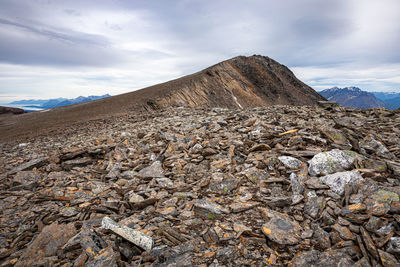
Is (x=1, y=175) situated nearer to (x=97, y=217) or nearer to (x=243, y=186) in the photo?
(x=97, y=217)

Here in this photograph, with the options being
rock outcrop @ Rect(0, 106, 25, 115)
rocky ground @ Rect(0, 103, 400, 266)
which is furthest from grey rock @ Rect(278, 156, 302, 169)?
rock outcrop @ Rect(0, 106, 25, 115)

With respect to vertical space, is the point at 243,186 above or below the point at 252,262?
above

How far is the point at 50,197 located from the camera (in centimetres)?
543

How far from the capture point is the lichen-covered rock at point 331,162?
16.2 feet

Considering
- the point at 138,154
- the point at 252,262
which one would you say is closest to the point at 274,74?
the point at 138,154

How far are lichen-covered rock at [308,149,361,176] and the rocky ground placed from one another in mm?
30

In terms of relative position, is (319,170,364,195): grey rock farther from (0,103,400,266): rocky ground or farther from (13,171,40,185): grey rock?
(13,171,40,185): grey rock

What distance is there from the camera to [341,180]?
4.45 m

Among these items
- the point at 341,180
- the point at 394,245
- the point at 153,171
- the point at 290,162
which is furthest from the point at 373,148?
the point at 153,171

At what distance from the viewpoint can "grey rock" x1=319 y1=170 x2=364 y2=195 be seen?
4.35m

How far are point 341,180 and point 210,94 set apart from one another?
92.4 feet

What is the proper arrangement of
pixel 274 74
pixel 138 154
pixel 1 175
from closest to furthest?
pixel 1 175, pixel 138 154, pixel 274 74

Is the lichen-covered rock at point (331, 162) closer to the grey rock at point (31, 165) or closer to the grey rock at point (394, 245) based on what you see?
the grey rock at point (394, 245)

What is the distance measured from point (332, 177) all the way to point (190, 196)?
355 cm
